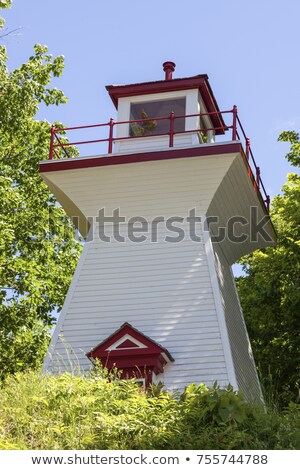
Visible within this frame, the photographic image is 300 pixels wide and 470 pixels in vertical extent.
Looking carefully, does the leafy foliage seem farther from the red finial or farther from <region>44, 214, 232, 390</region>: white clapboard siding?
the red finial

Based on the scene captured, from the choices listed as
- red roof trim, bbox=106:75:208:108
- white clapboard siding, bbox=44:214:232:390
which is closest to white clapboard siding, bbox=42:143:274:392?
white clapboard siding, bbox=44:214:232:390

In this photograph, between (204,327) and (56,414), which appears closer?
(56,414)

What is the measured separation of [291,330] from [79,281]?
741 cm

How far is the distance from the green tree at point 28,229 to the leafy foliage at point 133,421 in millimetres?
9507

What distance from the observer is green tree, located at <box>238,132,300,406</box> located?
21.1 metres

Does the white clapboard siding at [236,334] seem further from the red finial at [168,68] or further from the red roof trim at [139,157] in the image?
the red finial at [168,68]

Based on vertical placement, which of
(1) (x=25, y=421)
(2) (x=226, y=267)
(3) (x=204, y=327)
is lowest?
(1) (x=25, y=421)

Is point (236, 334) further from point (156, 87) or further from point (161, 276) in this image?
point (156, 87)

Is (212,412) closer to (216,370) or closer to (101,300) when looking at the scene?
(216,370)

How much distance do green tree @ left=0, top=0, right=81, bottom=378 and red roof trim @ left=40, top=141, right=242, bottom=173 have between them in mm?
4438

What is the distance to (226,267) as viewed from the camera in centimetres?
1855

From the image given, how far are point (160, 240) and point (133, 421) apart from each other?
6028 millimetres
